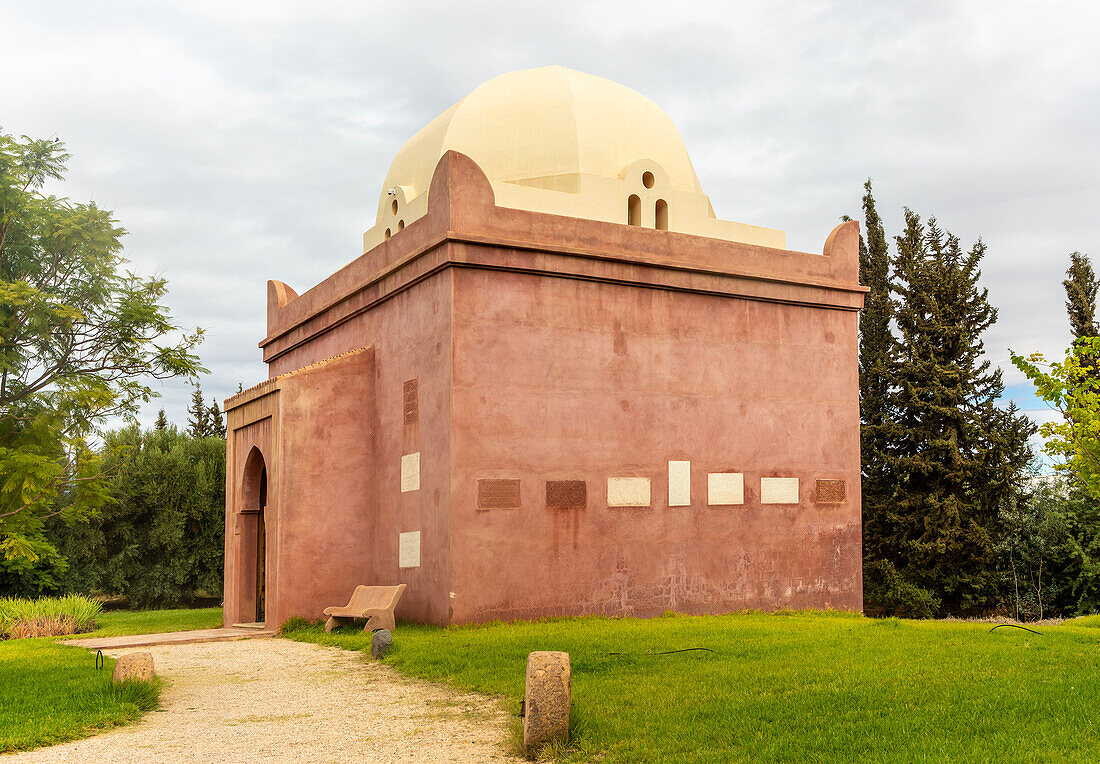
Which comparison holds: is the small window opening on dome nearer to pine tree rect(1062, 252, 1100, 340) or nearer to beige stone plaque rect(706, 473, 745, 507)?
beige stone plaque rect(706, 473, 745, 507)

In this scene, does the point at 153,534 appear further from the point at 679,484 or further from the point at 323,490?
the point at 679,484

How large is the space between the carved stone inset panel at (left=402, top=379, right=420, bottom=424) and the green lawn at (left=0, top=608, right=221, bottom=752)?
212 inches

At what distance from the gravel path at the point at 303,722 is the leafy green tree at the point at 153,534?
61.0ft

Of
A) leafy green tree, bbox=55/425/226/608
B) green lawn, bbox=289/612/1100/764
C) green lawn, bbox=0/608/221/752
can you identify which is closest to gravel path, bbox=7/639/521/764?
green lawn, bbox=0/608/221/752

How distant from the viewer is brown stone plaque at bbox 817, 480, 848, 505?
17469mm

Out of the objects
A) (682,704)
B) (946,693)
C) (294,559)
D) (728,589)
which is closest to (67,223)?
(294,559)

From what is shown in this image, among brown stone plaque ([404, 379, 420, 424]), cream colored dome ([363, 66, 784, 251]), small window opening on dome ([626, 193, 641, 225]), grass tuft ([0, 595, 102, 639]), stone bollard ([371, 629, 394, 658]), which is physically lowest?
grass tuft ([0, 595, 102, 639])

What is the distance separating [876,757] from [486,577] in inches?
338

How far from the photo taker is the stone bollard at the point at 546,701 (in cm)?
692

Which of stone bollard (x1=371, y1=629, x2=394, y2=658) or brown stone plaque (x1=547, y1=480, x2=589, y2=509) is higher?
brown stone plaque (x1=547, y1=480, x2=589, y2=509)

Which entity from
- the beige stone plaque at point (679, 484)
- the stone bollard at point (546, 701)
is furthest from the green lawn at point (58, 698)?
the beige stone plaque at point (679, 484)

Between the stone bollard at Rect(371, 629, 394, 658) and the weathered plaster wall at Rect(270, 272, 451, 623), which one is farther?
the weathered plaster wall at Rect(270, 272, 451, 623)

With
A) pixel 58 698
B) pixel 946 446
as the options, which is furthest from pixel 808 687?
pixel 946 446

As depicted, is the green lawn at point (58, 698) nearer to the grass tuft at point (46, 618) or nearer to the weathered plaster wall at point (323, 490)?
the weathered plaster wall at point (323, 490)
